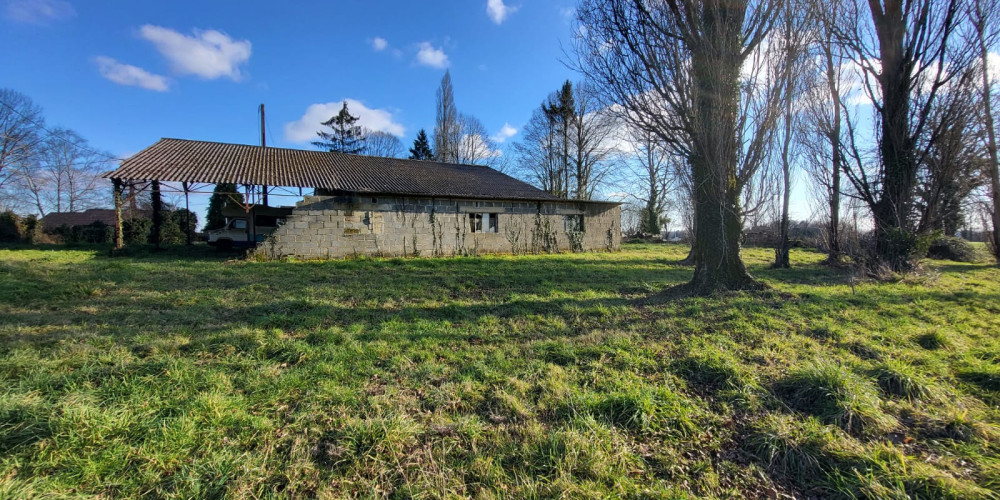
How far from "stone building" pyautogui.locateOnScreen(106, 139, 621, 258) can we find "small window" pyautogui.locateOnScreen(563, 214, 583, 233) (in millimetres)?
50

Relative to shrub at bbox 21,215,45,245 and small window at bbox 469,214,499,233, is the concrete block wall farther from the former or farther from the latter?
shrub at bbox 21,215,45,245

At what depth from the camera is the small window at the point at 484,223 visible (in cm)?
A: 1512

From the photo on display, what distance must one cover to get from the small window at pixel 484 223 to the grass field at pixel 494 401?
9.66 m

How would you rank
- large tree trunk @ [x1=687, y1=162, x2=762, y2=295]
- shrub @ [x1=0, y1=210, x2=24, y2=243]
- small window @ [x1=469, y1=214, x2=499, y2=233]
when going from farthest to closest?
shrub @ [x1=0, y1=210, x2=24, y2=243]
small window @ [x1=469, y1=214, x2=499, y2=233]
large tree trunk @ [x1=687, y1=162, x2=762, y2=295]

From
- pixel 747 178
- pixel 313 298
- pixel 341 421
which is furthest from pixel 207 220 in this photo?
pixel 747 178

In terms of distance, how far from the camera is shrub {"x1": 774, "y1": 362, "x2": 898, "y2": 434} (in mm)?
2525

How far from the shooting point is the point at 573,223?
1738 cm

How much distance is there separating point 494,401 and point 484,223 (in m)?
12.8

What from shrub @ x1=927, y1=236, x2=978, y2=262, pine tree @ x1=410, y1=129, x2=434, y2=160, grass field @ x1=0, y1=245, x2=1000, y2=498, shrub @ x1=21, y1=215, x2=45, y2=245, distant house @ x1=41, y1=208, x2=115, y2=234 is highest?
pine tree @ x1=410, y1=129, x2=434, y2=160

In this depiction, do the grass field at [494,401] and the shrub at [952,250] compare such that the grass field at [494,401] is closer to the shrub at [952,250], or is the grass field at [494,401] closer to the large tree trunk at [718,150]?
the large tree trunk at [718,150]

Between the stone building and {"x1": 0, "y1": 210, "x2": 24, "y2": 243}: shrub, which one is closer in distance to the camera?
the stone building

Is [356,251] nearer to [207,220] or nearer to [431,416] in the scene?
[431,416]

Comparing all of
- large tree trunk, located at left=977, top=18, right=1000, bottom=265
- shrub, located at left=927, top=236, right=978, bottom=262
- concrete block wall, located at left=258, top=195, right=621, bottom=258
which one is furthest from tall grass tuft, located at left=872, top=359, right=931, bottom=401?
shrub, located at left=927, top=236, right=978, bottom=262

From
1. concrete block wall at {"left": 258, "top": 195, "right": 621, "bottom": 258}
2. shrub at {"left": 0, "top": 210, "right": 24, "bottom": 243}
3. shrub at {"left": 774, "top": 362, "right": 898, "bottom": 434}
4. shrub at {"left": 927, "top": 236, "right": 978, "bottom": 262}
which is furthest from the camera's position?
shrub at {"left": 0, "top": 210, "right": 24, "bottom": 243}
